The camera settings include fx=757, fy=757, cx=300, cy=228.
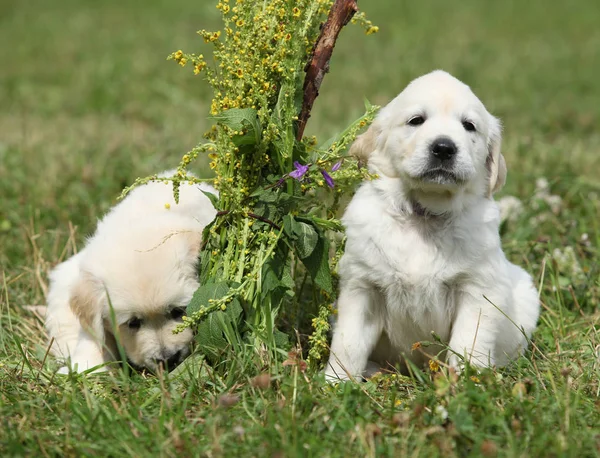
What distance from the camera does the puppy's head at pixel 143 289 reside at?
138 inches

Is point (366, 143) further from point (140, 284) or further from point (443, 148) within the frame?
point (140, 284)

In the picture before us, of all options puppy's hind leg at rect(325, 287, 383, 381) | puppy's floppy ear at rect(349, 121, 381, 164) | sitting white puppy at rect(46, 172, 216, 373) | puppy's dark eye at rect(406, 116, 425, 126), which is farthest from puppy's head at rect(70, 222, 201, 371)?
puppy's dark eye at rect(406, 116, 425, 126)

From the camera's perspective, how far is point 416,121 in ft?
11.2

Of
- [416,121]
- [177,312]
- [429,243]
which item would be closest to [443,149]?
[416,121]

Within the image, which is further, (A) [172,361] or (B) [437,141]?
(A) [172,361]

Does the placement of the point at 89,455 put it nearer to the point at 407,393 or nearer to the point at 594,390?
the point at 407,393

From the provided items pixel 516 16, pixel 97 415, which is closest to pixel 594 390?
pixel 97 415

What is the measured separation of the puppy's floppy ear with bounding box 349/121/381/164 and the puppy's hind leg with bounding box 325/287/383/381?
682 millimetres

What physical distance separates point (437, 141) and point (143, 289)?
→ 149 cm

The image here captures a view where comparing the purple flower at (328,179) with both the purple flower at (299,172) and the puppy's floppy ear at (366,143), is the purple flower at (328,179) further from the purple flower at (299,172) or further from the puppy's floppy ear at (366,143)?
the puppy's floppy ear at (366,143)

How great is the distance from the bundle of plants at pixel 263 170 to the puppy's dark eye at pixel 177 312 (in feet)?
0.71

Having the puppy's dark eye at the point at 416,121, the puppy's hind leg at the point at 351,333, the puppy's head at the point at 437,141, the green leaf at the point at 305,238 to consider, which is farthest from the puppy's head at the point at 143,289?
the puppy's dark eye at the point at 416,121

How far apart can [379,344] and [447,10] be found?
12.5m

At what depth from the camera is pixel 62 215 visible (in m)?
5.23
